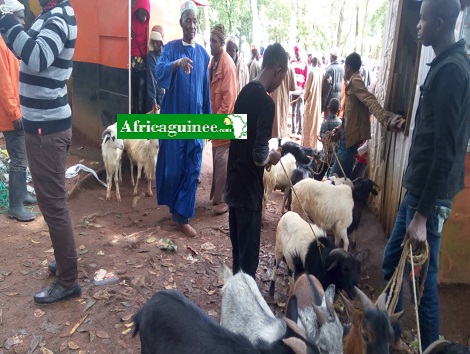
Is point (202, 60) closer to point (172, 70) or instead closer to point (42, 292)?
point (172, 70)

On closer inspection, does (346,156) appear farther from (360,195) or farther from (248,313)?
(248,313)

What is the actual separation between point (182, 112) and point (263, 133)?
247 cm

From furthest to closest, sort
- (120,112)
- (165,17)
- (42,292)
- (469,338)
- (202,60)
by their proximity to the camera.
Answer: (165,17), (120,112), (202,60), (469,338), (42,292)

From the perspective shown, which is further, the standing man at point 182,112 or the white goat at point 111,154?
the white goat at point 111,154

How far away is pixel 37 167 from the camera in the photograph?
341 centimetres

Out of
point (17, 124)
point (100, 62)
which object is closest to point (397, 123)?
point (17, 124)

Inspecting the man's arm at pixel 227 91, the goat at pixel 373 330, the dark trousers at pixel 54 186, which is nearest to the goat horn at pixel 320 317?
the goat at pixel 373 330

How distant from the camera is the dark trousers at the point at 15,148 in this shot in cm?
530

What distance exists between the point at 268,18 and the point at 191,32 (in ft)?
116

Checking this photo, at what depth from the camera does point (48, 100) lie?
3371 millimetres

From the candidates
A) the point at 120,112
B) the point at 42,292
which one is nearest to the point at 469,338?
the point at 42,292

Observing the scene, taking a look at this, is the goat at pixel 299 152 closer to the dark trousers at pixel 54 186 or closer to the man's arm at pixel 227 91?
the man's arm at pixel 227 91

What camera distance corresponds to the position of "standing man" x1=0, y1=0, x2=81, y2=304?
315 centimetres

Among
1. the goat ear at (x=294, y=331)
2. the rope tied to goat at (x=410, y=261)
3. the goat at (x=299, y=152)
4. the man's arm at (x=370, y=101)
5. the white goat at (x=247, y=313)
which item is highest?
the man's arm at (x=370, y=101)
